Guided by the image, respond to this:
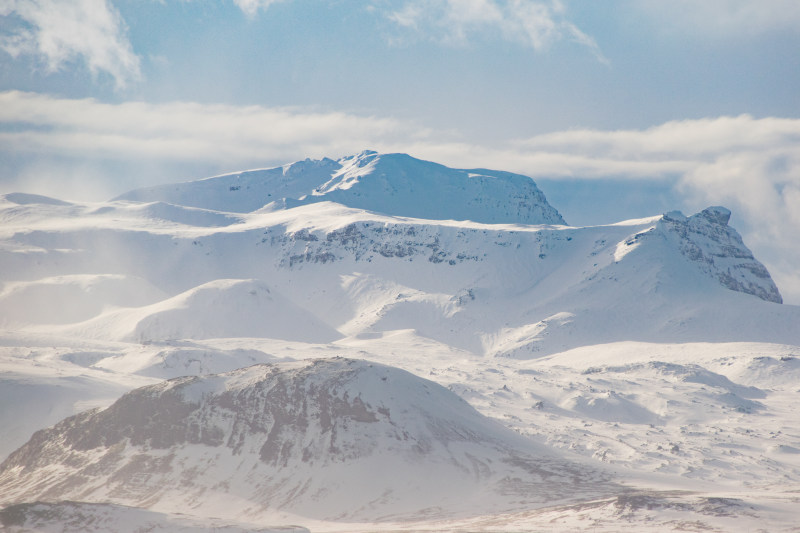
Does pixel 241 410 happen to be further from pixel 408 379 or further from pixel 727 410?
pixel 727 410

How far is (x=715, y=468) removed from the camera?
13000 centimetres

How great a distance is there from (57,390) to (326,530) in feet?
235

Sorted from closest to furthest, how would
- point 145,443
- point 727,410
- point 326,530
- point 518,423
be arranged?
point 326,530, point 145,443, point 518,423, point 727,410

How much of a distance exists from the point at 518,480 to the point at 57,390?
78.9 m

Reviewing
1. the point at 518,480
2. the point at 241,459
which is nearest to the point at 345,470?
the point at 241,459

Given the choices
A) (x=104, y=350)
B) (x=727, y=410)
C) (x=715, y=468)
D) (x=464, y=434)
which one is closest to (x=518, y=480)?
(x=464, y=434)

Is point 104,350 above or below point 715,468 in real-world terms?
above

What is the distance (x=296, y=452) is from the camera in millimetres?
96375

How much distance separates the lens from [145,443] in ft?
323

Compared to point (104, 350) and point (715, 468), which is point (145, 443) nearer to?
point (715, 468)

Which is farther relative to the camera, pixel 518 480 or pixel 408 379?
pixel 408 379

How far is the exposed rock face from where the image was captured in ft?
297

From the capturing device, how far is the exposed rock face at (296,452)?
297ft

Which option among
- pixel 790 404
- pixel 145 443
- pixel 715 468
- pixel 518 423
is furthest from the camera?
pixel 790 404
